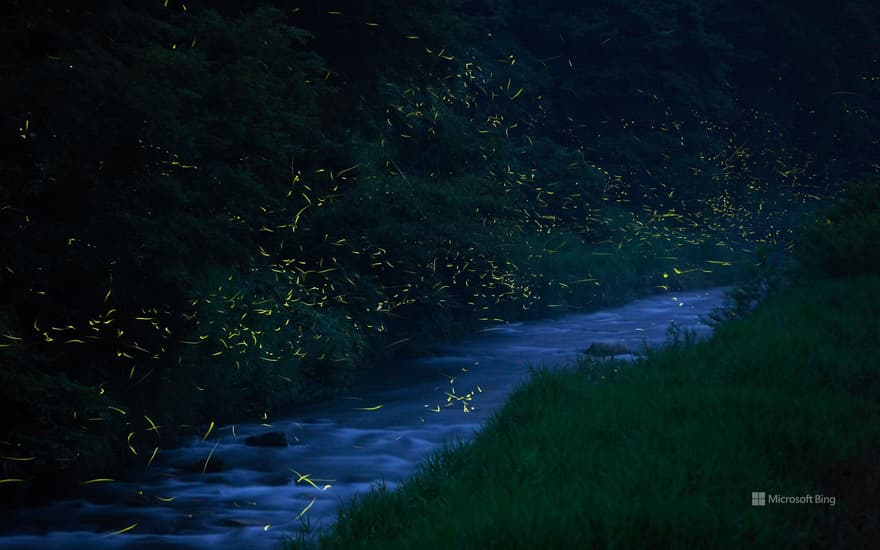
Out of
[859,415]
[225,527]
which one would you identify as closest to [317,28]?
[225,527]

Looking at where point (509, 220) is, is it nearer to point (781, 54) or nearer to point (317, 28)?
point (317, 28)

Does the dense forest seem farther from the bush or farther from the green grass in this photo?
the green grass

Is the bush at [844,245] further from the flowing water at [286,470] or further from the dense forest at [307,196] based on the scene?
the flowing water at [286,470]

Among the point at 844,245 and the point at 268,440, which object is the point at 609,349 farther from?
the point at 268,440

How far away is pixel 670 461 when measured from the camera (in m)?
6.60

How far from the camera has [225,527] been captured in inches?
351

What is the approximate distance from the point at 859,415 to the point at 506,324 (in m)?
15.8

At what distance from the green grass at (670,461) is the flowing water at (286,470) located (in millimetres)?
1510

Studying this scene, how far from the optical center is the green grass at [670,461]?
5.46 metres

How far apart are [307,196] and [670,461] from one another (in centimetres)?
1256

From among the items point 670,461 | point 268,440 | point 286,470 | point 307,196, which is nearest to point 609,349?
point 307,196

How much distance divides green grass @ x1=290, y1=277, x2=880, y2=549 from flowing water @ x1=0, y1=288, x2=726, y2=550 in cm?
151

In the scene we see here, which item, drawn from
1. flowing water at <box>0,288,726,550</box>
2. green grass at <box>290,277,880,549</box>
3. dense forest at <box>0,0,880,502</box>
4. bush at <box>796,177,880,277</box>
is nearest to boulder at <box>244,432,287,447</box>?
flowing water at <box>0,288,726,550</box>

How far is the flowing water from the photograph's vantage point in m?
8.81
